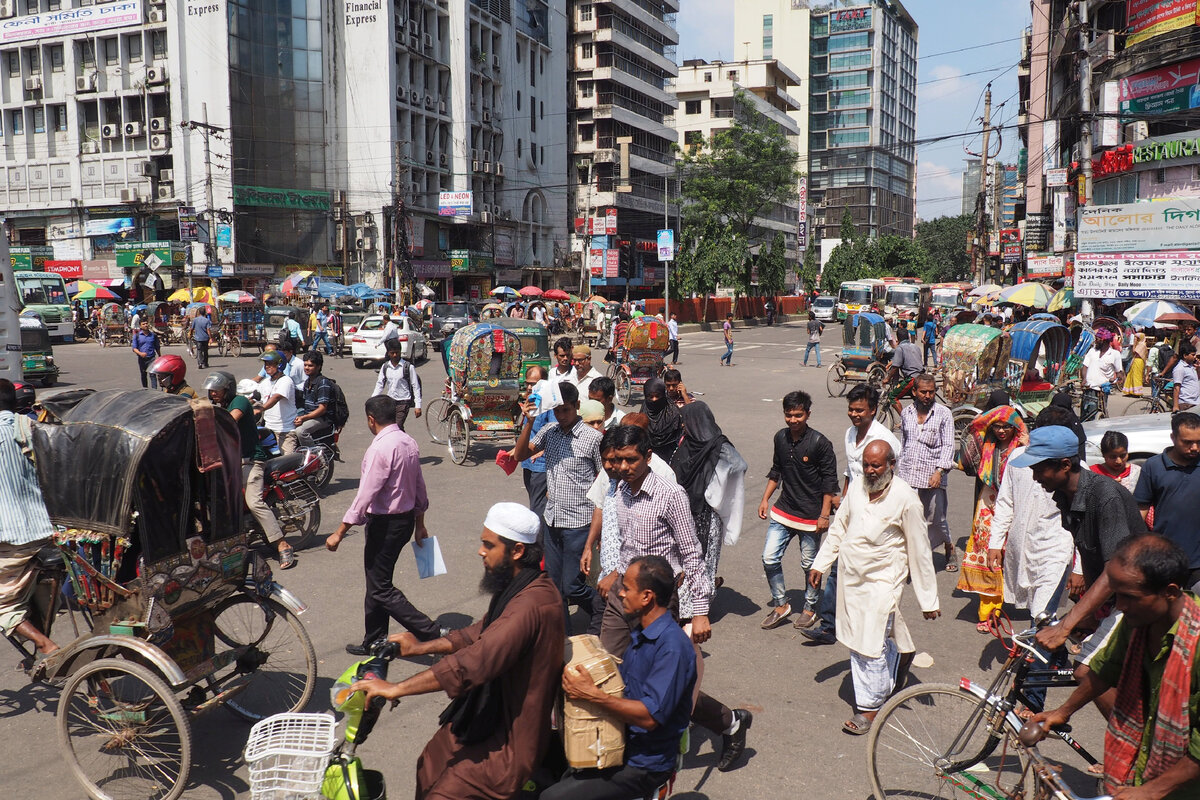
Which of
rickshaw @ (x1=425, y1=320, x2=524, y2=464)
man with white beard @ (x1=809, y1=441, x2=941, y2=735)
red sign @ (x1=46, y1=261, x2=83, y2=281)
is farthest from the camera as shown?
red sign @ (x1=46, y1=261, x2=83, y2=281)

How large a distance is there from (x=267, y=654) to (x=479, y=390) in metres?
7.74

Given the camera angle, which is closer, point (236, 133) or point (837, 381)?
point (837, 381)

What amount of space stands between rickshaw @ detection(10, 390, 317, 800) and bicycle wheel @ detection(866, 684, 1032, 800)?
9.48 ft

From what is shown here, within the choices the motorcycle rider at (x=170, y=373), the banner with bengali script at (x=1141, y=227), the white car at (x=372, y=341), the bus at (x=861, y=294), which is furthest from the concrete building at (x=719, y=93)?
the motorcycle rider at (x=170, y=373)

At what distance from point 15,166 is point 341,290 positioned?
75.2 ft

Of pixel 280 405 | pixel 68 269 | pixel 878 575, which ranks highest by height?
pixel 68 269

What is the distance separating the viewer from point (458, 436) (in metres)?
12.3

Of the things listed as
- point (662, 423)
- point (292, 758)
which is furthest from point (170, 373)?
point (292, 758)

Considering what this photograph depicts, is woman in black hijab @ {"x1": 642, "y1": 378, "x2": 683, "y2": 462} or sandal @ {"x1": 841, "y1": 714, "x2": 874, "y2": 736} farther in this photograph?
woman in black hijab @ {"x1": 642, "y1": 378, "x2": 683, "y2": 462}

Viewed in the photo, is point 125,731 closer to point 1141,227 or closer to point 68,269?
point 1141,227

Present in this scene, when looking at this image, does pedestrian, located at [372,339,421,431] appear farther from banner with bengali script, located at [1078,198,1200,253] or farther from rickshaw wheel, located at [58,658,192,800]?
banner with bengali script, located at [1078,198,1200,253]

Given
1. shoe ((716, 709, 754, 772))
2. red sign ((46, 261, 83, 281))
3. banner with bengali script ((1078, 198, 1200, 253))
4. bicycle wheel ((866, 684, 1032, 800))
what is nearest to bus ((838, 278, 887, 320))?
banner with bengali script ((1078, 198, 1200, 253))

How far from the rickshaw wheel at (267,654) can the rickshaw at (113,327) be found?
3148cm

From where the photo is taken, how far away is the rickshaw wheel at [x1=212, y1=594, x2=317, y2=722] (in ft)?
15.7
